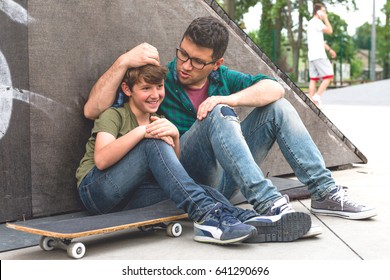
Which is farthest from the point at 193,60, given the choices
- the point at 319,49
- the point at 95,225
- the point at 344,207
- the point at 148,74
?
the point at 319,49

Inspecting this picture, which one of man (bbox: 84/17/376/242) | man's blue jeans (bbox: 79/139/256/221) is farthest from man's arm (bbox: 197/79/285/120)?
man's blue jeans (bbox: 79/139/256/221)

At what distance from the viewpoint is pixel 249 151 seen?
3271mm

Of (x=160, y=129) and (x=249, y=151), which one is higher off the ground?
(x=160, y=129)

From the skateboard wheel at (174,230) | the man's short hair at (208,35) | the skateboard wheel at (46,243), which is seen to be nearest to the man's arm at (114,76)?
the man's short hair at (208,35)

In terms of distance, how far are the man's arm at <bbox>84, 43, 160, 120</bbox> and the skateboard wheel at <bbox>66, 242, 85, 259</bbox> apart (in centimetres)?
101

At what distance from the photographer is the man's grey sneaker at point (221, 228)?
3058mm

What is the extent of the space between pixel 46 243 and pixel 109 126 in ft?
2.45

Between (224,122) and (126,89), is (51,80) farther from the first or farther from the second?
(224,122)

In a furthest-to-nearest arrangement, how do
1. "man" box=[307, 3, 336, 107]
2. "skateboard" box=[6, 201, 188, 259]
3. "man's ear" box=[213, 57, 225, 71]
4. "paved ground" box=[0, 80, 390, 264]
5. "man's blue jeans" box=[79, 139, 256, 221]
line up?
"man" box=[307, 3, 336, 107], "man's ear" box=[213, 57, 225, 71], "man's blue jeans" box=[79, 139, 256, 221], "paved ground" box=[0, 80, 390, 264], "skateboard" box=[6, 201, 188, 259]

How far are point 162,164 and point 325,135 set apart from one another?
2597 mm

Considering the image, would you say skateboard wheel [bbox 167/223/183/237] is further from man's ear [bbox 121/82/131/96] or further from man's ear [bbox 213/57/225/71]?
man's ear [bbox 213/57/225/71]

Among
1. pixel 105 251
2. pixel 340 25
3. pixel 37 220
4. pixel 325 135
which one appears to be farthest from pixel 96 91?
pixel 340 25

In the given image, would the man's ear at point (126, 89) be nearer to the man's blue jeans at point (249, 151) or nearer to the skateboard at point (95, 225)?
the man's blue jeans at point (249, 151)

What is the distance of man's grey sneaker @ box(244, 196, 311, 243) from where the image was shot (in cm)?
320
